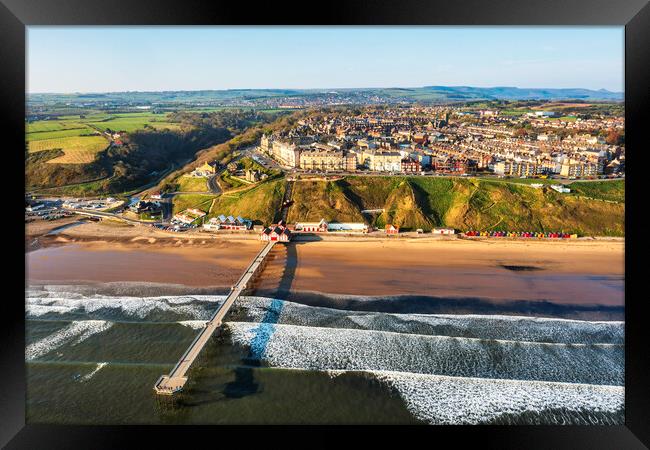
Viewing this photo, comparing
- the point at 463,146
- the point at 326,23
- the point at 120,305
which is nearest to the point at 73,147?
the point at 120,305

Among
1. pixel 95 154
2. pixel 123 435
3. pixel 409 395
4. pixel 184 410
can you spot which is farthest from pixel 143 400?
pixel 95 154

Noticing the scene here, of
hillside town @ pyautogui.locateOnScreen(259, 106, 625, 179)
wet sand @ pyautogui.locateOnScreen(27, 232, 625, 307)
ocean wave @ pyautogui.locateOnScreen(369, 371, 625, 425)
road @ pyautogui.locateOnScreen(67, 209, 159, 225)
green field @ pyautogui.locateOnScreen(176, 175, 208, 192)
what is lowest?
ocean wave @ pyautogui.locateOnScreen(369, 371, 625, 425)

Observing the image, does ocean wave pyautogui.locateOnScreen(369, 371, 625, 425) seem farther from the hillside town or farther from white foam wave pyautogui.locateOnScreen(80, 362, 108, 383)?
the hillside town

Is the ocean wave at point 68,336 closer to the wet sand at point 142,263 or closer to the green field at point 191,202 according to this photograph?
the wet sand at point 142,263

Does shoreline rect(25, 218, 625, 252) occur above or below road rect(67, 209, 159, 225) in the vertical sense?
below

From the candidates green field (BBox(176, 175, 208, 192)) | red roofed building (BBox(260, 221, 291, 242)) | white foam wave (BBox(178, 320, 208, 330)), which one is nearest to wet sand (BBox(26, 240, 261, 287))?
red roofed building (BBox(260, 221, 291, 242))

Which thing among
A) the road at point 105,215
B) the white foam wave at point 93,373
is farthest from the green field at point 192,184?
the white foam wave at point 93,373
